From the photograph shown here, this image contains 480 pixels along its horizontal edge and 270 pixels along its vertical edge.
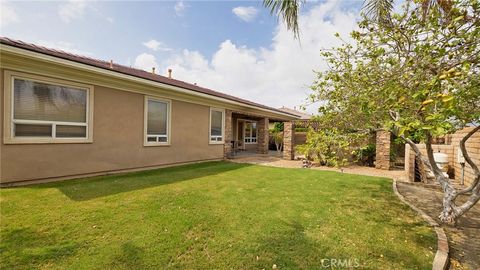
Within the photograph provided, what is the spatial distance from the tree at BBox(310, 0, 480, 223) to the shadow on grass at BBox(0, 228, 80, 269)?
4806 mm

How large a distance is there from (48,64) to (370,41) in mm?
8632

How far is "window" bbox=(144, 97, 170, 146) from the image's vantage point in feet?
29.9

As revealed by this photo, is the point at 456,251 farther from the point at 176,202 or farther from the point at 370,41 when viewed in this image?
the point at 176,202

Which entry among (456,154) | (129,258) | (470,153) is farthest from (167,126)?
(456,154)

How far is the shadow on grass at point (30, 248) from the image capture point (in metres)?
2.80

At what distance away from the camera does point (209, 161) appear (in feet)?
39.3

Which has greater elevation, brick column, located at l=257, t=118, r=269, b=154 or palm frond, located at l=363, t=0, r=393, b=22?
palm frond, located at l=363, t=0, r=393, b=22

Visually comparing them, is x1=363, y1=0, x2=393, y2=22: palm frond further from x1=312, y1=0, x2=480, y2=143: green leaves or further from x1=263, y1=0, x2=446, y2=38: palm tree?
x1=312, y1=0, x2=480, y2=143: green leaves

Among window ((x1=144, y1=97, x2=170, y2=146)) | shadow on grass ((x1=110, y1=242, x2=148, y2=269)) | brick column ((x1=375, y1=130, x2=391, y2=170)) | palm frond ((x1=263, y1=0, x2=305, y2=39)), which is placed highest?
palm frond ((x1=263, y1=0, x2=305, y2=39))

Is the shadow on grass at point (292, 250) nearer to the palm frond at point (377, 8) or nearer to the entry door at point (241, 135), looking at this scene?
the palm frond at point (377, 8)

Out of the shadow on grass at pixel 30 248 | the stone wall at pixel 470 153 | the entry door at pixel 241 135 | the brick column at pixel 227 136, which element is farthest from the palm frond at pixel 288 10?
the entry door at pixel 241 135

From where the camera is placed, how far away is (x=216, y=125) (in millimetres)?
12625

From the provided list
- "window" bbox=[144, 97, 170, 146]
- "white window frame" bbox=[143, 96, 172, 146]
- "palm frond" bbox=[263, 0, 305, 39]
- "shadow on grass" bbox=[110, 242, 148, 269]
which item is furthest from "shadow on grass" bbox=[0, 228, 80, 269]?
"palm frond" bbox=[263, 0, 305, 39]
